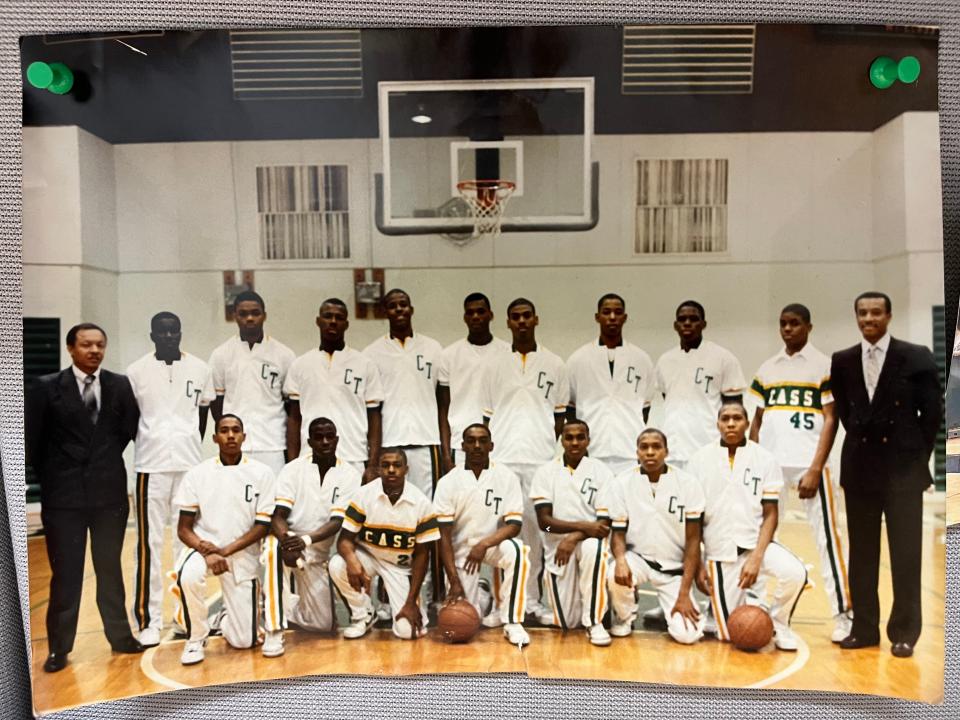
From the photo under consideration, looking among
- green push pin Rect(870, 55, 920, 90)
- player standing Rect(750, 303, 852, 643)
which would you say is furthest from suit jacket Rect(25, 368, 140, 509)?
green push pin Rect(870, 55, 920, 90)

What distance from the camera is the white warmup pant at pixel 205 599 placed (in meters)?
1.47

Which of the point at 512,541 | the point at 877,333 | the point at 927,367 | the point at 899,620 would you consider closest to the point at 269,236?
the point at 512,541

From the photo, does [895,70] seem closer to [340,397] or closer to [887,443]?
[887,443]

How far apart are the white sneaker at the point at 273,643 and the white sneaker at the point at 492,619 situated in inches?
17.5

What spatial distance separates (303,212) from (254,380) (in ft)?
1.22

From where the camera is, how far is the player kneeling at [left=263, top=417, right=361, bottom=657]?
146 centimetres

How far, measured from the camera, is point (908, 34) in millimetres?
1387

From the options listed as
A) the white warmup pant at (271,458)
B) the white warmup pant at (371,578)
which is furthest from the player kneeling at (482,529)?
the white warmup pant at (271,458)

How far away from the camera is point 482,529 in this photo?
148 cm

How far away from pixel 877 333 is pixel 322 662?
138 centimetres

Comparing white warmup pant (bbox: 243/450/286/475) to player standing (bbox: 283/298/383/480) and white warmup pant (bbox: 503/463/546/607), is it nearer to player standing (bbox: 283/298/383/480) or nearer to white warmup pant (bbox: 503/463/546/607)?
player standing (bbox: 283/298/383/480)

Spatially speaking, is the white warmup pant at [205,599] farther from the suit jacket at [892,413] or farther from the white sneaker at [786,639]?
the suit jacket at [892,413]

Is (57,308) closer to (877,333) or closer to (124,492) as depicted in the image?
(124,492)

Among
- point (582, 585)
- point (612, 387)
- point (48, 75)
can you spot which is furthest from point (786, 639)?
point (48, 75)
